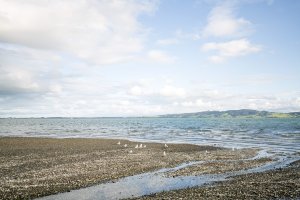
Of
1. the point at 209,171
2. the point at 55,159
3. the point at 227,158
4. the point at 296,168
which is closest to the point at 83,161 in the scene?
the point at 55,159

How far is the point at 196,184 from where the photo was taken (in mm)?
26828

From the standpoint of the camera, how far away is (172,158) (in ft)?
143

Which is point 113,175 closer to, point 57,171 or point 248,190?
point 57,171

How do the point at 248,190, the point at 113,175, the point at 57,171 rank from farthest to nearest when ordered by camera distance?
the point at 57,171, the point at 113,175, the point at 248,190

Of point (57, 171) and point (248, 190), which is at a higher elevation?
point (57, 171)

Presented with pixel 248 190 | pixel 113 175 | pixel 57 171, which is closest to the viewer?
pixel 248 190

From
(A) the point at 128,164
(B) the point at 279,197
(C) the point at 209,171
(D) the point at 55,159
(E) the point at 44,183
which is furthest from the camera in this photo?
(D) the point at 55,159

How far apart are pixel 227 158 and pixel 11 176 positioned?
27441 millimetres

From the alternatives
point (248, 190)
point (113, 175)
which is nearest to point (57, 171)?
point (113, 175)

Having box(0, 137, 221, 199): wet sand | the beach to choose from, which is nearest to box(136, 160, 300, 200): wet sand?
the beach

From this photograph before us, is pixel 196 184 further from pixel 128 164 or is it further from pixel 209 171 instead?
pixel 128 164

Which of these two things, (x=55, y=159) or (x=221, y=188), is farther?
(x=55, y=159)

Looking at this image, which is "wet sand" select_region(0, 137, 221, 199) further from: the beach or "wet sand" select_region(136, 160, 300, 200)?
"wet sand" select_region(136, 160, 300, 200)

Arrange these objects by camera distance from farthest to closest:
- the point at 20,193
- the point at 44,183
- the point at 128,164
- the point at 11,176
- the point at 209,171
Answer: the point at 128,164 → the point at 209,171 → the point at 11,176 → the point at 44,183 → the point at 20,193
